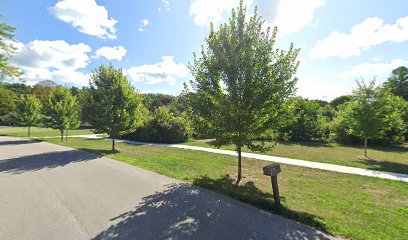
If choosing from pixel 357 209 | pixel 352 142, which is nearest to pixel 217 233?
pixel 357 209

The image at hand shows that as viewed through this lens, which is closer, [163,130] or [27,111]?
[163,130]

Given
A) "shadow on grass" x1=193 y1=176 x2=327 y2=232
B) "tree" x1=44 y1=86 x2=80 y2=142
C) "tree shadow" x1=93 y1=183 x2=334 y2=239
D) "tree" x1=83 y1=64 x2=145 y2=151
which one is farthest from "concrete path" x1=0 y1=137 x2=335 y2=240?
"tree" x1=44 y1=86 x2=80 y2=142

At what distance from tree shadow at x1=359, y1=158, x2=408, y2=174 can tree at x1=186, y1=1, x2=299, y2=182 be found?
→ 673 centimetres

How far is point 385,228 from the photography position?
4.60 meters

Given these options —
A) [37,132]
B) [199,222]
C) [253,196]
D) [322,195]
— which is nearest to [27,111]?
[37,132]

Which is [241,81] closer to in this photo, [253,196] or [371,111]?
Answer: [253,196]

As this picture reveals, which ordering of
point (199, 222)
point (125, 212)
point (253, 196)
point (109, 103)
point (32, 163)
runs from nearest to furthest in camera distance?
point (199, 222)
point (125, 212)
point (253, 196)
point (32, 163)
point (109, 103)

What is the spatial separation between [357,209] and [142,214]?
224 inches

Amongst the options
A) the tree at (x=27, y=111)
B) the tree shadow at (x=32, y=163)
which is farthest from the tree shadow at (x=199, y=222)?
the tree at (x=27, y=111)

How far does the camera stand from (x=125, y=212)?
5.39 m

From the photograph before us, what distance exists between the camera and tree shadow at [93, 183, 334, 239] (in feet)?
14.2

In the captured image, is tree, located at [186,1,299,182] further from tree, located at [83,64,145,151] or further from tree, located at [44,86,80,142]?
tree, located at [44,86,80,142]

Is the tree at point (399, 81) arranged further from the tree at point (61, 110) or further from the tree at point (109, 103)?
the tree at point (61, 110)

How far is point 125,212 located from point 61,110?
20.5m
